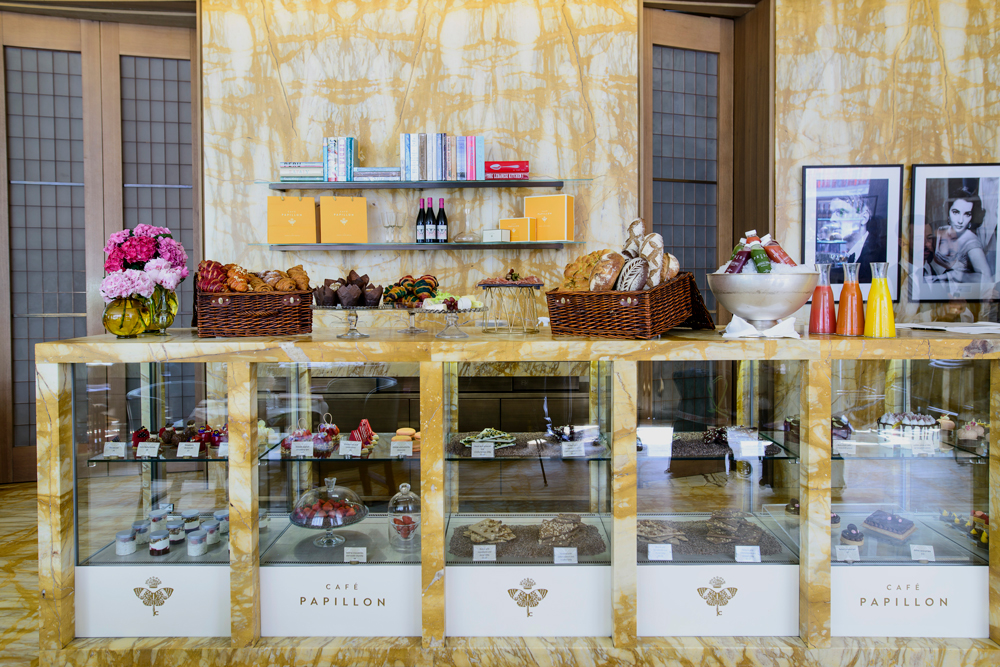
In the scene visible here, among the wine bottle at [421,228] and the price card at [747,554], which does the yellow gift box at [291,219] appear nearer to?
the wine bottle at [421,228]

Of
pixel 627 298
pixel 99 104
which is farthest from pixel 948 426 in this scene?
pixel 99 104

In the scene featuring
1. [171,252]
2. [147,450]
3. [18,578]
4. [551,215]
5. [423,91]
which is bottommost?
[18,578]

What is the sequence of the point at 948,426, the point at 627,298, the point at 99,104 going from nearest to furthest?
the point at 627,298 → the point at 948,426 → the point at 99,104

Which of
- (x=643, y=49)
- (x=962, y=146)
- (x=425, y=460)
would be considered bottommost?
(x=425, y=460)

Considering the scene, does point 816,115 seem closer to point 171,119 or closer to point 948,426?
point 948,426

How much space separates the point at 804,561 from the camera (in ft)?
6.10

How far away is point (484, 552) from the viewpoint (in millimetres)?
1936

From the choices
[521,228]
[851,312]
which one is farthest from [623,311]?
[521,228]

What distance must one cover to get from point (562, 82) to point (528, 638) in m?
3.39

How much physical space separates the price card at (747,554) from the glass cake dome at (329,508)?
3.88 ft

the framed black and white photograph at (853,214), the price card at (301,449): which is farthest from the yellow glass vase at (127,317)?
the framed black and white photograph at (853,214)

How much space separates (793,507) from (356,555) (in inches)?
53.5

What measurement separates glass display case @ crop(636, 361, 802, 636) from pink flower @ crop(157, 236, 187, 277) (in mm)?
1568

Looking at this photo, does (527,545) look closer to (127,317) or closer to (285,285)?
(285,285)
